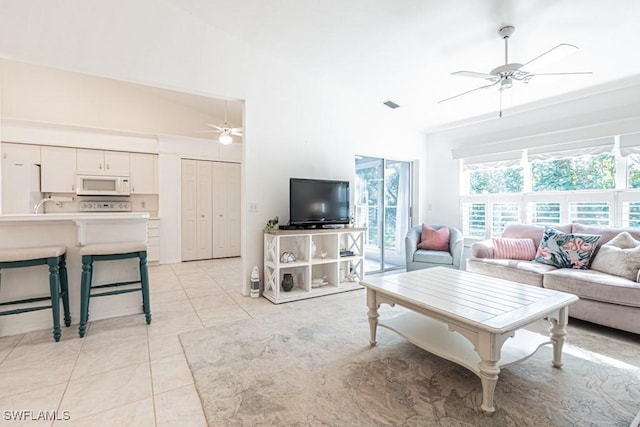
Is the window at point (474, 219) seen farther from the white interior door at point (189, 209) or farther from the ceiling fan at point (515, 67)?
the white interior door at point (189, 209)

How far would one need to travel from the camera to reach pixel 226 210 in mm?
6258

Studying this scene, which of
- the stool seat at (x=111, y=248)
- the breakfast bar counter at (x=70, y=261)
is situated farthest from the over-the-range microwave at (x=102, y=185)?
the stool seat at (x=111, y=248)

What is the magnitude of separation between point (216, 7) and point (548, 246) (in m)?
4.59

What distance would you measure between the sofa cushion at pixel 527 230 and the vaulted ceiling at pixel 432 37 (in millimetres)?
1720

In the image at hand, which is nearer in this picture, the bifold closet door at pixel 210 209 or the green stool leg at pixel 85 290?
the green stool leg at pixel 85 290

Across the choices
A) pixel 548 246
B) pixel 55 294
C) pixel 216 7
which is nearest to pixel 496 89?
pixel 548 246

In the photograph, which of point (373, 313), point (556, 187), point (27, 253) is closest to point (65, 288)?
point (27, 253)

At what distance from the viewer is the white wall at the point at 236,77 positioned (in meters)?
2.63

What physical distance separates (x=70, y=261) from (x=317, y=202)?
2661 millimetres

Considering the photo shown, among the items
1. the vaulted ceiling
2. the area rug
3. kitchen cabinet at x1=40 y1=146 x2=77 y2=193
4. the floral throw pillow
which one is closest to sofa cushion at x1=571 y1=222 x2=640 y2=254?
the floral throw pillow

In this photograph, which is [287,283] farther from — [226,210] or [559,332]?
[226,210]

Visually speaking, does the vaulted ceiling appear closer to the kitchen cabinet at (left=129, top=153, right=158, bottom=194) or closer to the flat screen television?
the flat screen television

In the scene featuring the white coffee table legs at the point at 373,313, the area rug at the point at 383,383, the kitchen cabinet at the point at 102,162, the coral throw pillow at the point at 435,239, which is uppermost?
the kitchen cabinet at the point at 102,162

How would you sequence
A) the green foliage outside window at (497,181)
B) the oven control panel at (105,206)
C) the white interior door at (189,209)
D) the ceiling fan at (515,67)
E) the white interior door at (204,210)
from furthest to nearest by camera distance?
the white interior door at (204,210), the white interior door at (189,209), the oven control panel at (105,206), the green foliage outside window at (497,181), the ceiling fan at (515,67)
